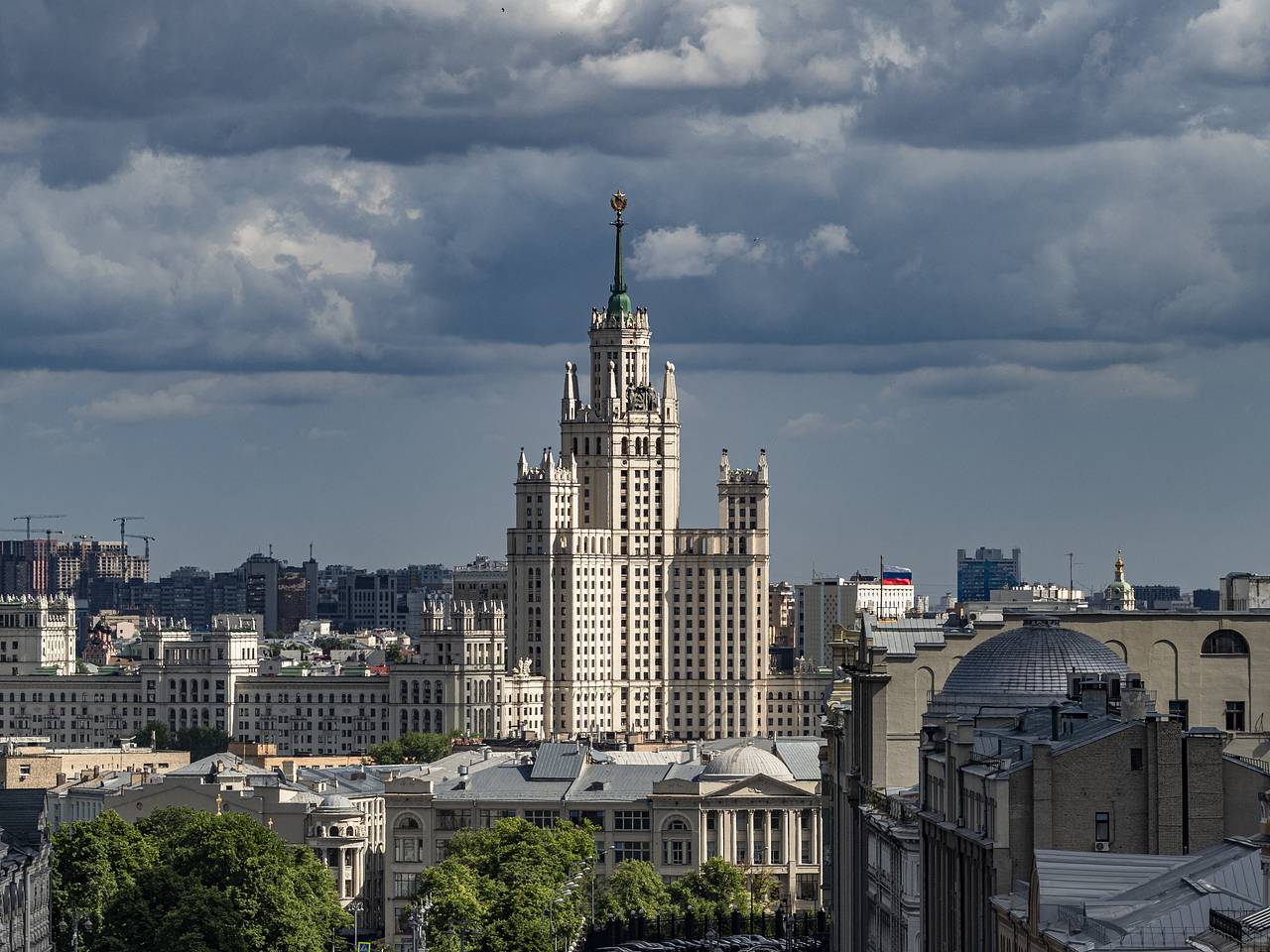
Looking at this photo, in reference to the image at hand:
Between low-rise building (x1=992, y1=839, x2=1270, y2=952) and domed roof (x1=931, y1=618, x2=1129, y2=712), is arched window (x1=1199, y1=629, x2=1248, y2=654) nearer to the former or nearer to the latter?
domed roof (x1=931, y1=618, x2=1129, y2=712)

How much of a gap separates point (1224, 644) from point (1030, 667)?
14.9 metres

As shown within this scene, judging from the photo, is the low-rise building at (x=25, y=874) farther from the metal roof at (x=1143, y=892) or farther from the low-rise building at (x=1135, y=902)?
the metal roof at (x=1143, y=892)

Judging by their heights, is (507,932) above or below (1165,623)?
below

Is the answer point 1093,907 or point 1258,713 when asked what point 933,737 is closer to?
point 1258,713

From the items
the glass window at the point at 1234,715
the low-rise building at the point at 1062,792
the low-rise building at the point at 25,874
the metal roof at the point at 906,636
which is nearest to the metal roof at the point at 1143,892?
the low-rise building at the point at 1062,792

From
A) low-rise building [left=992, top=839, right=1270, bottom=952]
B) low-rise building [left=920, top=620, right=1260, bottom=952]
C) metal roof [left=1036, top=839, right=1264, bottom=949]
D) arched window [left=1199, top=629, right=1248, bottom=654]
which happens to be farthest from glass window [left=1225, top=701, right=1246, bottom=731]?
metal roof [left=1036, top=839, right=1264, bottom=949]

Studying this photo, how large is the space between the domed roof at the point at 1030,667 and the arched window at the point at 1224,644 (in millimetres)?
10305

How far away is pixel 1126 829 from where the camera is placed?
369 feet

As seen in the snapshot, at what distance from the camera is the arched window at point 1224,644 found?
14312 cm

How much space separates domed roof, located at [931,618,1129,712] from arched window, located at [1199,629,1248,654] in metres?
10.3

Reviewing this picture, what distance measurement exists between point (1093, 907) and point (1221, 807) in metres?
12.7

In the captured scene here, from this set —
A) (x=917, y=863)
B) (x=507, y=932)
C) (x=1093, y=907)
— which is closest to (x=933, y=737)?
(x=917, y=863)

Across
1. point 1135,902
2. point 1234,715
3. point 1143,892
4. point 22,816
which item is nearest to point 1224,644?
point 1234,715

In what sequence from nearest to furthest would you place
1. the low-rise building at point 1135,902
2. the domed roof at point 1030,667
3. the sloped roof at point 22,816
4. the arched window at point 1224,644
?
the low-rise building at point 1135,902 < the domed roof at point 1030,667 < the arched window at point 1224,644 < the sloped roof at point 22,816
